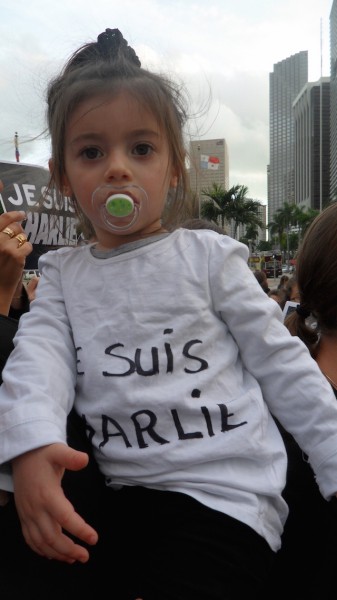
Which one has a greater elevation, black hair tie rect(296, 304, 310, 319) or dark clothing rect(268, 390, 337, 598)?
black hair tie rect(296, 304, 310, 319)

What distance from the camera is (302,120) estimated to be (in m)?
89.6

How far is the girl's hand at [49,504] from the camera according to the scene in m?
0.88

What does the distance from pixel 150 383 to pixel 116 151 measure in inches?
20.9

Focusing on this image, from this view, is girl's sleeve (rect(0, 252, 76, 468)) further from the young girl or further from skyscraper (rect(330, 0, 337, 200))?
skyscraper (rect(330, 0, 337, 200))

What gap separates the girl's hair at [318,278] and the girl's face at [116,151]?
708mm

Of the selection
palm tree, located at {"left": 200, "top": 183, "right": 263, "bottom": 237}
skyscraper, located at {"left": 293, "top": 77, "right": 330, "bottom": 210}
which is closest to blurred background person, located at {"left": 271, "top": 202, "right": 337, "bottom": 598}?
palm tree, located at {"left": 200, "top": 183, "right": 263, "bottom": 237}

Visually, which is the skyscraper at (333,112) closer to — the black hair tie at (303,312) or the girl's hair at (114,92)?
the black hair tie at (303,312)

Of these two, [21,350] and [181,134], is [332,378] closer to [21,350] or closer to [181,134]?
[181,134]

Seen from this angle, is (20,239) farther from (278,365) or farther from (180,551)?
(180,551)

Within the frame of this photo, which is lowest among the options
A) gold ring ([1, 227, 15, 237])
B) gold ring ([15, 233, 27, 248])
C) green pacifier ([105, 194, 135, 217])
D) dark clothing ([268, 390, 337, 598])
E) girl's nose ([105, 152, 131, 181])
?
dark clothing ([268, 390, 337, 598])

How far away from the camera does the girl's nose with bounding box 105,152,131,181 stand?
1169 mm

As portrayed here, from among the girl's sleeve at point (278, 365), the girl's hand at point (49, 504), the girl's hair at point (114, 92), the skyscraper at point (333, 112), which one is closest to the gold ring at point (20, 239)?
the girl's hair at point (114, 92)

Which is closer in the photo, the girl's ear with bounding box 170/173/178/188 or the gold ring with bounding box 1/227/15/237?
the girl's ear with bounding box 170/173/178/188

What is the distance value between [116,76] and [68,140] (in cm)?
20
